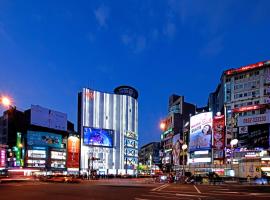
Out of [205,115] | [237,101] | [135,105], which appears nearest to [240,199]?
[205,115]

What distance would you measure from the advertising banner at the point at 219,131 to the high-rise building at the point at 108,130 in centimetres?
5554

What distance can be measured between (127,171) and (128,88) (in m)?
35.2

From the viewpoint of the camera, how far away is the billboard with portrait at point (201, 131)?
111312mm

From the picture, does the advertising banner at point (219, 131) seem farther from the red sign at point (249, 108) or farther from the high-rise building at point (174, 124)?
the high-rise building at point (174, 124)

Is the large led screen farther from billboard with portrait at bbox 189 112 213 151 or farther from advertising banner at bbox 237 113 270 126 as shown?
advertising banner at bbox 237 113 270 126

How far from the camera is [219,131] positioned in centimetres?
10975

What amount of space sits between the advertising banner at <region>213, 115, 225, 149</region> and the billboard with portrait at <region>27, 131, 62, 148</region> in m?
61.7

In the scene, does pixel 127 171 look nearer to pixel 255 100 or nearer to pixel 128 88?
pixel 128 88

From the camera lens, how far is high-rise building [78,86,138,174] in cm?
15625

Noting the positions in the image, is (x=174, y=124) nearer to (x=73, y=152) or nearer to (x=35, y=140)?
(x=73, y=152)

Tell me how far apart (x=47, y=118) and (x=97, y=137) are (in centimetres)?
2092

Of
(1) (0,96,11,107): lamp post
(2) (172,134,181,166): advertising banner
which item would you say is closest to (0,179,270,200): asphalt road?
(1) (0,96,11,107): lamp post

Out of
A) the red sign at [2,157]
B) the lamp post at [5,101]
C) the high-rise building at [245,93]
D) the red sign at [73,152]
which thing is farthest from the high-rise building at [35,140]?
the lamp post at [5,101]

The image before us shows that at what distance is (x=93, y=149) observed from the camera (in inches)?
6196
